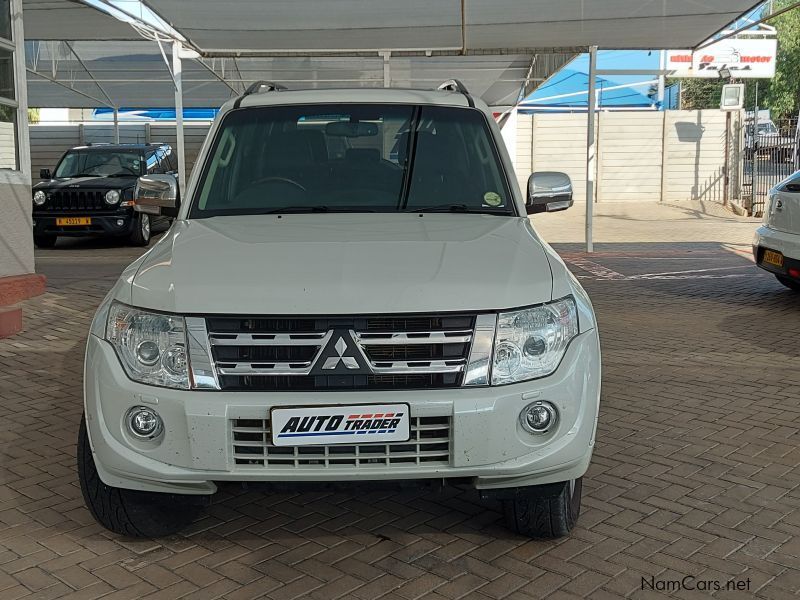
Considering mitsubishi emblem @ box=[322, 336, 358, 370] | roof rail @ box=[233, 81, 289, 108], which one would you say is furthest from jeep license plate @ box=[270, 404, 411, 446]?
roof rail @ box=[233, 81, 289, 108]

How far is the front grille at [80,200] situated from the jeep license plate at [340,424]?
13.4m

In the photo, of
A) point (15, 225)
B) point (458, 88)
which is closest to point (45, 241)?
point (15, 225)

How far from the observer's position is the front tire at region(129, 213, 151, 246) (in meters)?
16.0

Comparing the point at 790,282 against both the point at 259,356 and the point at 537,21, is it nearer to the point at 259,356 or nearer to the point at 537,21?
the point at 537,21

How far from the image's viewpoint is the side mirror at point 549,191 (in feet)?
16.2

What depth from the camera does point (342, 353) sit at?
3205 mm

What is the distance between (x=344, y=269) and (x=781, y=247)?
7.22 meters

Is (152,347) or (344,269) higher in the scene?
(344,269)

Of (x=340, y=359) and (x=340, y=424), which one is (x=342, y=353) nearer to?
→ (x=340, y=359)

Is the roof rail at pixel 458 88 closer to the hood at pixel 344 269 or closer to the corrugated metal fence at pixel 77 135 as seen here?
the hood at pixel 344 269

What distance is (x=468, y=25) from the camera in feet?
44.7

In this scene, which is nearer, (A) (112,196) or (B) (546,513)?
(B) (546,513)

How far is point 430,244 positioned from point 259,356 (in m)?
0.87
